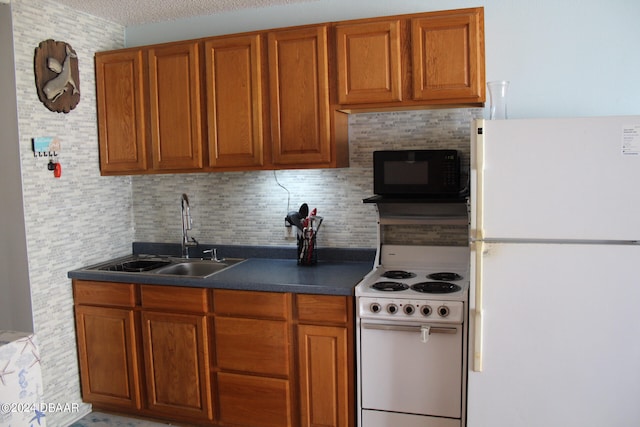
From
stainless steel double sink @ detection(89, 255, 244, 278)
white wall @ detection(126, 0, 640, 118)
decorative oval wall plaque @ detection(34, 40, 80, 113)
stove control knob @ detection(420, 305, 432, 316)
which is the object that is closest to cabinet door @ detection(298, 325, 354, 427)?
stove control knob @ detection(420, 305, 432, 316)

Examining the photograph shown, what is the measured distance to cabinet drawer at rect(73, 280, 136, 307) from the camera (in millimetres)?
3145

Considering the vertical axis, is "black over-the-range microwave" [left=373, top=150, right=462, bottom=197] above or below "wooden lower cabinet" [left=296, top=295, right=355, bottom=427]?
above

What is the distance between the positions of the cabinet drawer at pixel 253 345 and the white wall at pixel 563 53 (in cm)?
173

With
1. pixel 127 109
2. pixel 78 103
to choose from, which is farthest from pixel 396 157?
pixel 78 103

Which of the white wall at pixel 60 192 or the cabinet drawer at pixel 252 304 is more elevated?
the white wall at pixel 60 192

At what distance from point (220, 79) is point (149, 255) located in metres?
1.35

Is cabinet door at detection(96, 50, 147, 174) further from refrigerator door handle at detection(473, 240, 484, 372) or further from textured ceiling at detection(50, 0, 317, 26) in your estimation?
refrigerator door handle at detection(473, 240, 484, 372)

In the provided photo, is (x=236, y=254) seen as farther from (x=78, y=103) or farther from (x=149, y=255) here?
(x=78, y=103)

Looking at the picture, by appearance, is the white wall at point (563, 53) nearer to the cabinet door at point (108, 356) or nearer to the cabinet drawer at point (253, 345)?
the cabinet drawer at point (253, 345)

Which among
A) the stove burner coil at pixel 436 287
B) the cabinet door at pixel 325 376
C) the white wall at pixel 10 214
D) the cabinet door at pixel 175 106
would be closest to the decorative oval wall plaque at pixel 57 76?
the white wall at pixel 10 214

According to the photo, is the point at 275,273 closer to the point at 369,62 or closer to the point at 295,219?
the point at 295,219

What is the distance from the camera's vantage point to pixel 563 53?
2.86 m

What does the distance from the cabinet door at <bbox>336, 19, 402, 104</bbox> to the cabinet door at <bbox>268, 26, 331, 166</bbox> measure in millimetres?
103

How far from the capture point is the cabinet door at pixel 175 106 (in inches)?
127
